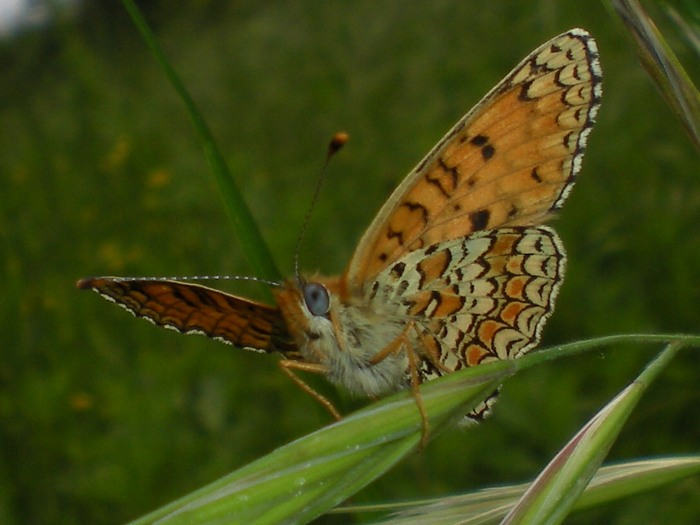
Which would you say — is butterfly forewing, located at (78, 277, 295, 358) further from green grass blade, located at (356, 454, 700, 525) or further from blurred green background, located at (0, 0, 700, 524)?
green grass blade, located at (356, 454, 700, 525)

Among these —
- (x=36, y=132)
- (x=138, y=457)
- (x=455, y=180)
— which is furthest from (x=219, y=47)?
(x=455, y=180)

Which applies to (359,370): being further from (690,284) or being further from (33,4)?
(33,4)

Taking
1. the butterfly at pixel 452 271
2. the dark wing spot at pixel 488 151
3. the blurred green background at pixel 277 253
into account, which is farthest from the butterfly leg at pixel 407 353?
the dark wing spot at pixel 488 151

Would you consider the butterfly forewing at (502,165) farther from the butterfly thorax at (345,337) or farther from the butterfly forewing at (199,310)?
the butterfly forewing at (199,310)

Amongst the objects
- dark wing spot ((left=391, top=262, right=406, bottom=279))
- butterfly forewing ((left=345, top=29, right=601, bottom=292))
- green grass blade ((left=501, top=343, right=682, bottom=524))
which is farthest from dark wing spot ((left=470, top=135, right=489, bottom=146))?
green grass blade ((left=501, top=343, right=682, bottom=524))

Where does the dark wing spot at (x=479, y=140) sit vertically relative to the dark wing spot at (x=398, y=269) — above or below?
above

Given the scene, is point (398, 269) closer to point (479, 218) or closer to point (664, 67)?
point (479, 218)

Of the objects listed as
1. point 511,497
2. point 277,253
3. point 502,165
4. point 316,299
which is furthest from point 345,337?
point 277,253
